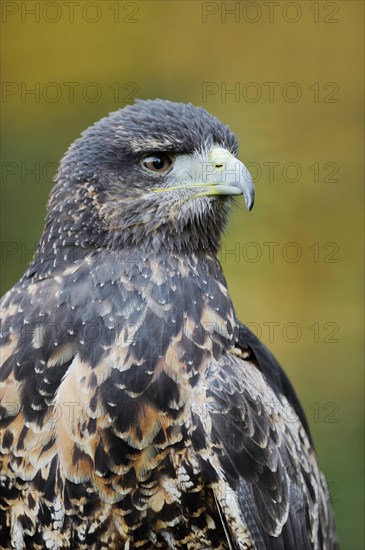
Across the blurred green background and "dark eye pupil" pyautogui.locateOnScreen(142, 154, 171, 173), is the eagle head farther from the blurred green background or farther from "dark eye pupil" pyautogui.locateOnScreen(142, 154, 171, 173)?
the blurred green background

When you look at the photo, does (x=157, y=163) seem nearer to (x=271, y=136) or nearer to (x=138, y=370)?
(x=138, y=370)

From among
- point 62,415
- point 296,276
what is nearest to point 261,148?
point 296,276

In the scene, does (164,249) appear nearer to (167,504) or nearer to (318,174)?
(167,504)

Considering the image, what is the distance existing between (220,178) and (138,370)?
3.02 feet

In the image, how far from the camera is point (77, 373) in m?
3.89

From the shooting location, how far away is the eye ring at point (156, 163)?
4.17m

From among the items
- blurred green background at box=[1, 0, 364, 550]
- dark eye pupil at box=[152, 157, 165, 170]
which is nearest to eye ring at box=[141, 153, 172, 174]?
dark eye pupil at box=[152, 157, 165, 170]

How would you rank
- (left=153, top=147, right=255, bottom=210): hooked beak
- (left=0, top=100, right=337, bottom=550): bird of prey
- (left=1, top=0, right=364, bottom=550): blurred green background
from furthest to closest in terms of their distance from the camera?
(left=1, top=0, right=364, bottom=550): blurred green background → (left=153, top=147, right=255, bottom=210): hooked beak → (left=0, top=100, right=337, bottom=550): bird of prey

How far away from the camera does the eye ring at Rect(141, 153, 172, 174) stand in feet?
13.7

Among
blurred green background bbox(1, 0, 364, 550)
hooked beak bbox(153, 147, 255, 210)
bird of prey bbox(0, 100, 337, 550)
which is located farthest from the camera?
blurred green background bbox(1, 0, 364, 550)

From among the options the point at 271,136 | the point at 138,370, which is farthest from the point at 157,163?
the point at 271,136

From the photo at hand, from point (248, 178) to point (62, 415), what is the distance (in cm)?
126

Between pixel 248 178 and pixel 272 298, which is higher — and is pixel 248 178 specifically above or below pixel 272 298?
above

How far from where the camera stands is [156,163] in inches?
164
